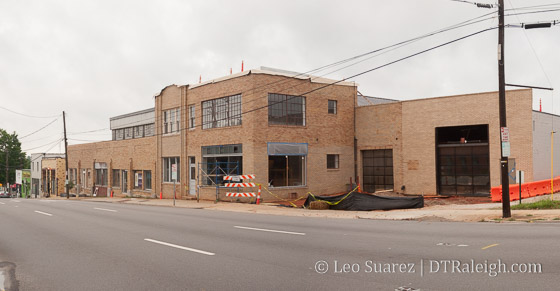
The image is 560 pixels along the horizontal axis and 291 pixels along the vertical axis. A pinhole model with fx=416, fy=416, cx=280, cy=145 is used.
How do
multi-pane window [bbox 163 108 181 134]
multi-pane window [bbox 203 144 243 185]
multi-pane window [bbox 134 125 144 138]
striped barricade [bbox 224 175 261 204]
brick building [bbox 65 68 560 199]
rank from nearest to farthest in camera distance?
striped barricade [bbox 224 175 261 204]
brick building [bbox 65 68 560 199]
multi-pane window [bbox 203 144 243 185]
multi-pane window [bbox 163 108 181 134]
multi-pane window [bbox 134 125 144 138]

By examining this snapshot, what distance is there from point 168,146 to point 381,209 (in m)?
20.2

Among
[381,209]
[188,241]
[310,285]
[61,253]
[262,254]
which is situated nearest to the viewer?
[310,285]

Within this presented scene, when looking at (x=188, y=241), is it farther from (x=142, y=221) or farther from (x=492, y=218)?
(x=492, y=218)

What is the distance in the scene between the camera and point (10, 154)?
96.3 m

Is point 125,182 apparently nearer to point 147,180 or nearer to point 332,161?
point 147,180

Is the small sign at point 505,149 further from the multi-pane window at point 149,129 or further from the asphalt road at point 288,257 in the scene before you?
the multi-pane window at point 149,129

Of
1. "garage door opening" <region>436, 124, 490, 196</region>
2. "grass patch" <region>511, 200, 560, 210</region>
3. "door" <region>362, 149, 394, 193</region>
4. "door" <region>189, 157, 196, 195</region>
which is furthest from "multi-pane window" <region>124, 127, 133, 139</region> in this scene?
"grass patch" <region>511, 200, 560, 210</region>

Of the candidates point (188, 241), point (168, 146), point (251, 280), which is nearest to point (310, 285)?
point (251, 280)

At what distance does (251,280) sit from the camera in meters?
7.06

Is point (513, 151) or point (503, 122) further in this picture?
point (513, 151)

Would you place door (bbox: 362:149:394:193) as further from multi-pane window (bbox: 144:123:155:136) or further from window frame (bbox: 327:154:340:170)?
multi-pane window (bbox: 144:123:155:136)

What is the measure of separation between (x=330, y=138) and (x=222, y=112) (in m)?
8.03

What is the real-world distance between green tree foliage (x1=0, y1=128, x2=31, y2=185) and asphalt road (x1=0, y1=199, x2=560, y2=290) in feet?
318

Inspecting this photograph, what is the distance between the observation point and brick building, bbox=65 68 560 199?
26.2 m
